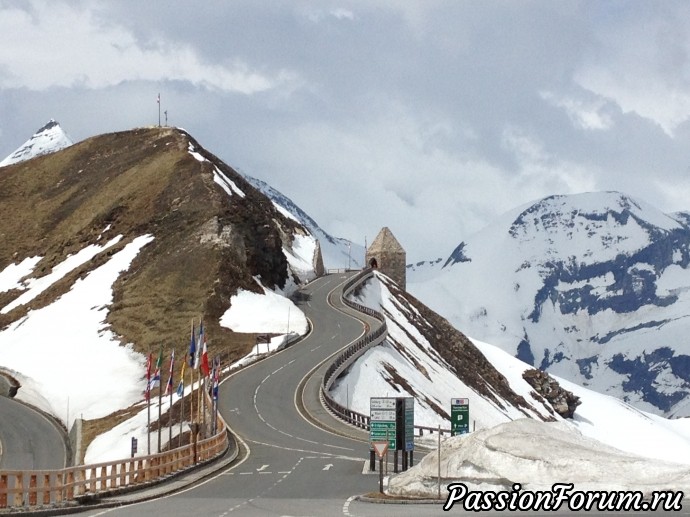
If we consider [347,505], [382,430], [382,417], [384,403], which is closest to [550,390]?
[382,430]

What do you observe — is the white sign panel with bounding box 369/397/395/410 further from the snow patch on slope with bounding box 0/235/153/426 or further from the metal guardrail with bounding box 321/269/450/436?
the snow patch on slope with bounding box 0/235/153/426

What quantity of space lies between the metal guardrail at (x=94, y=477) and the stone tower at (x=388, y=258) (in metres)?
119

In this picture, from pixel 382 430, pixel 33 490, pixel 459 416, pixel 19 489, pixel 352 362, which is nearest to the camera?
pixel 19 489

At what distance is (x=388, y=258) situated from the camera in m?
176

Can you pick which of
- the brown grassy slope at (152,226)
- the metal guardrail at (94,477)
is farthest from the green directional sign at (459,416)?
the brown grassy slope at (152,226)

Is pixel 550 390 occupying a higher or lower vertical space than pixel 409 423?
higher

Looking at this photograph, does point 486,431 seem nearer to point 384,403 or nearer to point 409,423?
point 384,403

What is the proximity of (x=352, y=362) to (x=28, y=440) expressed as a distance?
2884 centimetres

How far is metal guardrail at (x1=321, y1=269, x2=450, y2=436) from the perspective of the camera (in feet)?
238

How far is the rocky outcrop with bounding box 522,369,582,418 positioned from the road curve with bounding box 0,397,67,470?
4280 inches

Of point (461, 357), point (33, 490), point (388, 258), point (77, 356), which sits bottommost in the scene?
point (33, 490)

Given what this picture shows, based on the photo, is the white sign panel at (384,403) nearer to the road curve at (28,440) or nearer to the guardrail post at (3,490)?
the guardrail post at (3,490)

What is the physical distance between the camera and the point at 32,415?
82.1m

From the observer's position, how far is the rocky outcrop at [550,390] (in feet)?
589
